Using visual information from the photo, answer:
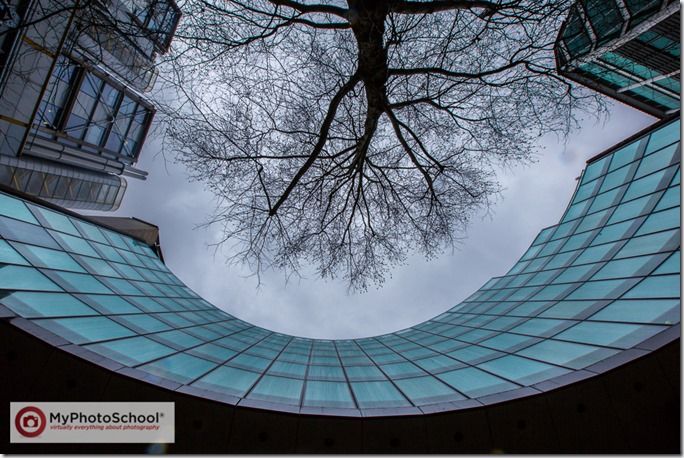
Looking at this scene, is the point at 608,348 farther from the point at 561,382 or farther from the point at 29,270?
the point at 29,270

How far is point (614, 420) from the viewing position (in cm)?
565

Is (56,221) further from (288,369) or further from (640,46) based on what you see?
(640,46)

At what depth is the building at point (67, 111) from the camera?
12.3 m

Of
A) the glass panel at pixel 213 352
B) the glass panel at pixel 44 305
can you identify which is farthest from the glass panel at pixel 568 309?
the glass panel at pixel 44 305

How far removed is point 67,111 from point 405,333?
25.2 meters

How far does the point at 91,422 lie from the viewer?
5719mm

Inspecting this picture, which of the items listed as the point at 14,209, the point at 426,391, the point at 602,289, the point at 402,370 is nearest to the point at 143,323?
the point at 14,209

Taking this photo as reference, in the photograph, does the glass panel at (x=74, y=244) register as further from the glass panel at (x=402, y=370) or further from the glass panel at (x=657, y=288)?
the glass panel at (x=657, y=288)

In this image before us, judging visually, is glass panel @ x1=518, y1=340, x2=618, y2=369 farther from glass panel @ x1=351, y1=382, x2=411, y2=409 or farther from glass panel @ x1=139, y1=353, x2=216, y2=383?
glass panel @ x1=139, y1=353, x2=216, y2=383

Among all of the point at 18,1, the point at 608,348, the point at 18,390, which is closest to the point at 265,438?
the point at 18,390

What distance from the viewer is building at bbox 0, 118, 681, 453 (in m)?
5.69

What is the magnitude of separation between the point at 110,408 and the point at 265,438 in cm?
304

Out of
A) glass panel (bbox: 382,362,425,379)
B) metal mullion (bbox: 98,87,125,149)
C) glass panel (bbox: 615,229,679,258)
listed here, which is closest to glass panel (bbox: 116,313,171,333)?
glass panel (bbox: 382,362,425,379)

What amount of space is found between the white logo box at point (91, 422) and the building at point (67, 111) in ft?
29.6
